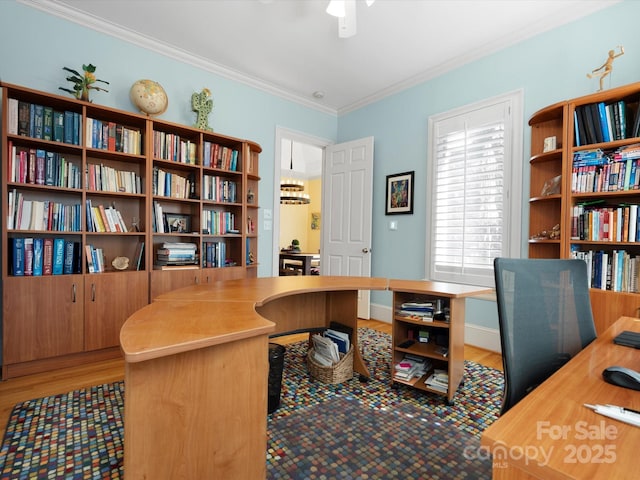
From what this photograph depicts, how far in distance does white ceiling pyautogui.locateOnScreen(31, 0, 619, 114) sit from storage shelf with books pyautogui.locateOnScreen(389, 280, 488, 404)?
7.44ft

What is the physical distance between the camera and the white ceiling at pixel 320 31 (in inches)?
103

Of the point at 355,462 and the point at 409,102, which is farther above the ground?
the point at 409,102

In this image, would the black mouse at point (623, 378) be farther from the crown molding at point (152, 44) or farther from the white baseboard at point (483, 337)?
the crown molding at point (152, 44)

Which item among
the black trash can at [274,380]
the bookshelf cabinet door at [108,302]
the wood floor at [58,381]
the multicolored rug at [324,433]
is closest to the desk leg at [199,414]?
the multicolored rug at [324,433]

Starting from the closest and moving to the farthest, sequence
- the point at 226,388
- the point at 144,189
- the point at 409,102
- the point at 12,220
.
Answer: the point at 226,388
the point at 12,220
the point at 144,189
the point at 409,102

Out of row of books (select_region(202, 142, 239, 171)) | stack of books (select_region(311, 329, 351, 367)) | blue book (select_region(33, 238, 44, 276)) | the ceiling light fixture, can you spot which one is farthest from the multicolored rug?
the ceiling light fixture

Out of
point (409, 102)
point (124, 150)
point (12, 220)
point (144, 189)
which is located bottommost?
point (12, 220)

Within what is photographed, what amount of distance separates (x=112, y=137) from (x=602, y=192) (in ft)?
12.6

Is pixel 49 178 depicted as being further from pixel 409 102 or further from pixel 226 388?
pixel 409 102

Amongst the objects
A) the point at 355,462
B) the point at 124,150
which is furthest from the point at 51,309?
the point at 355,462

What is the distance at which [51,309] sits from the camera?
8.02 feet

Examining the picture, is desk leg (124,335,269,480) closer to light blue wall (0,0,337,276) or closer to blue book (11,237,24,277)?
blue book (11,237,24,277)

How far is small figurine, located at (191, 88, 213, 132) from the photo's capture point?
3316mm

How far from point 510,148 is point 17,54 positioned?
4252 millimetres
